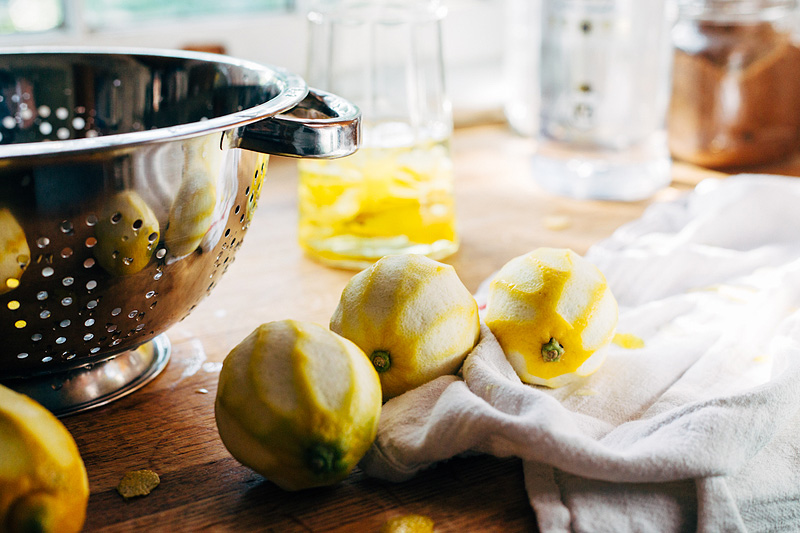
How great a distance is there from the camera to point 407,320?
0.48m

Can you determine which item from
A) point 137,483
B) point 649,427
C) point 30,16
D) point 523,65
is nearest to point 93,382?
point 137,483

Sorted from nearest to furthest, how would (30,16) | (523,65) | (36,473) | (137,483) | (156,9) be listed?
(36,473)
(137,483)
(30,16)
(156,9)
(523,65)

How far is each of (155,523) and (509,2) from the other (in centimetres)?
114

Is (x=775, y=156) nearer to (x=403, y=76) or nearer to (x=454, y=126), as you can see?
(x=454, y=126)

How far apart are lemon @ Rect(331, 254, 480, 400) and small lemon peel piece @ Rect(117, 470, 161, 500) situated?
0.14m

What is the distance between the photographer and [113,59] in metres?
0.66

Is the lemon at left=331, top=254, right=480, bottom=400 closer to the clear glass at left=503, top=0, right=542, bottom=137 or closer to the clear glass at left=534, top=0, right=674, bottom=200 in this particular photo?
the clear glass at left=534, top=0, right=674, bottom=200

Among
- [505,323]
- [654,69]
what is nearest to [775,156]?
[654,69]

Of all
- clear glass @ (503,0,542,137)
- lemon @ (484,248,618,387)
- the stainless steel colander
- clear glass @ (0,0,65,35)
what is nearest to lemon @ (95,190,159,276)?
the stainless steel colander

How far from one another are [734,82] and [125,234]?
2.95ft

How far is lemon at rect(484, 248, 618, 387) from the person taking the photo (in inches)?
20.1

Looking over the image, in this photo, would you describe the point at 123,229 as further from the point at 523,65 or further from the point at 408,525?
the point at 523,65

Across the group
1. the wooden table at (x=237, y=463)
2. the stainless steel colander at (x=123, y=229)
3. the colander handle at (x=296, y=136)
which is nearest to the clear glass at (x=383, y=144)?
the wooden table at (x=237, y=463)

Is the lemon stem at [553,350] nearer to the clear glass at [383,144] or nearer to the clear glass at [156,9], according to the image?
the clear glass at [383,144]
